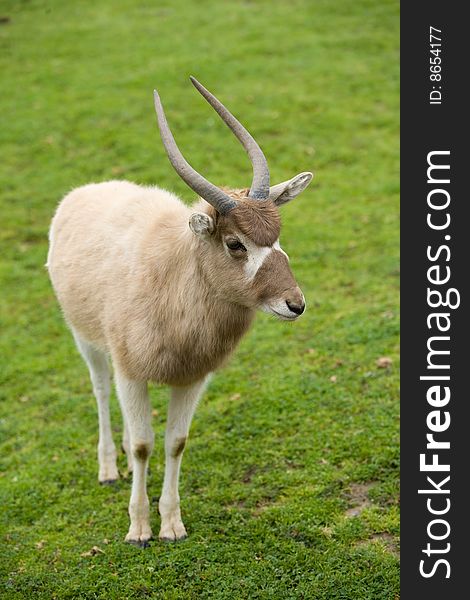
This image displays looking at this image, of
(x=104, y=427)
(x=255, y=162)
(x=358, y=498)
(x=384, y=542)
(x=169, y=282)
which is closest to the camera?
(x=255, y=162)

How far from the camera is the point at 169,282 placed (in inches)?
247

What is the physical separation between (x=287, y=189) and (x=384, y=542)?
115 inches

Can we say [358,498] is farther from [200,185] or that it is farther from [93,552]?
[200,185]

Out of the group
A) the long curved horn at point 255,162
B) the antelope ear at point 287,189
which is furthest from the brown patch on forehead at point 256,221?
the antelope ear at point 287,189

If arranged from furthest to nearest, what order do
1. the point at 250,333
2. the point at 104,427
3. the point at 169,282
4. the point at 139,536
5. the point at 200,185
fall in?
the point at 250,333, the point at 104,427, the point at 139,536, the point at 169,282, the point at 200,185

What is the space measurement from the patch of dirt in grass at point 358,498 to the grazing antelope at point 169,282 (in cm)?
146

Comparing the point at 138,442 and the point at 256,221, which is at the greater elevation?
the point at 256,221

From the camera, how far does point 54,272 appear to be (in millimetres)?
7680

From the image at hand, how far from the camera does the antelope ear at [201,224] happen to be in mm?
5590

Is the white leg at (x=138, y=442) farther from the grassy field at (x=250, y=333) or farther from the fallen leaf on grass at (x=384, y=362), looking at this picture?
the fallen leaf on grass at (x=384, y=362)

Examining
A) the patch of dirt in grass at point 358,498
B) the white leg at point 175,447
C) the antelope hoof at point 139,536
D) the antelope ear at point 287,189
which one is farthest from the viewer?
the patch of dirt in grass at point 358,498

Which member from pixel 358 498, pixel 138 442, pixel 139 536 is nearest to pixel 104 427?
pixel 138 442

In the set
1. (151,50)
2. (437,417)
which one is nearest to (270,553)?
(437,417)

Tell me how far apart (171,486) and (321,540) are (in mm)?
1333
